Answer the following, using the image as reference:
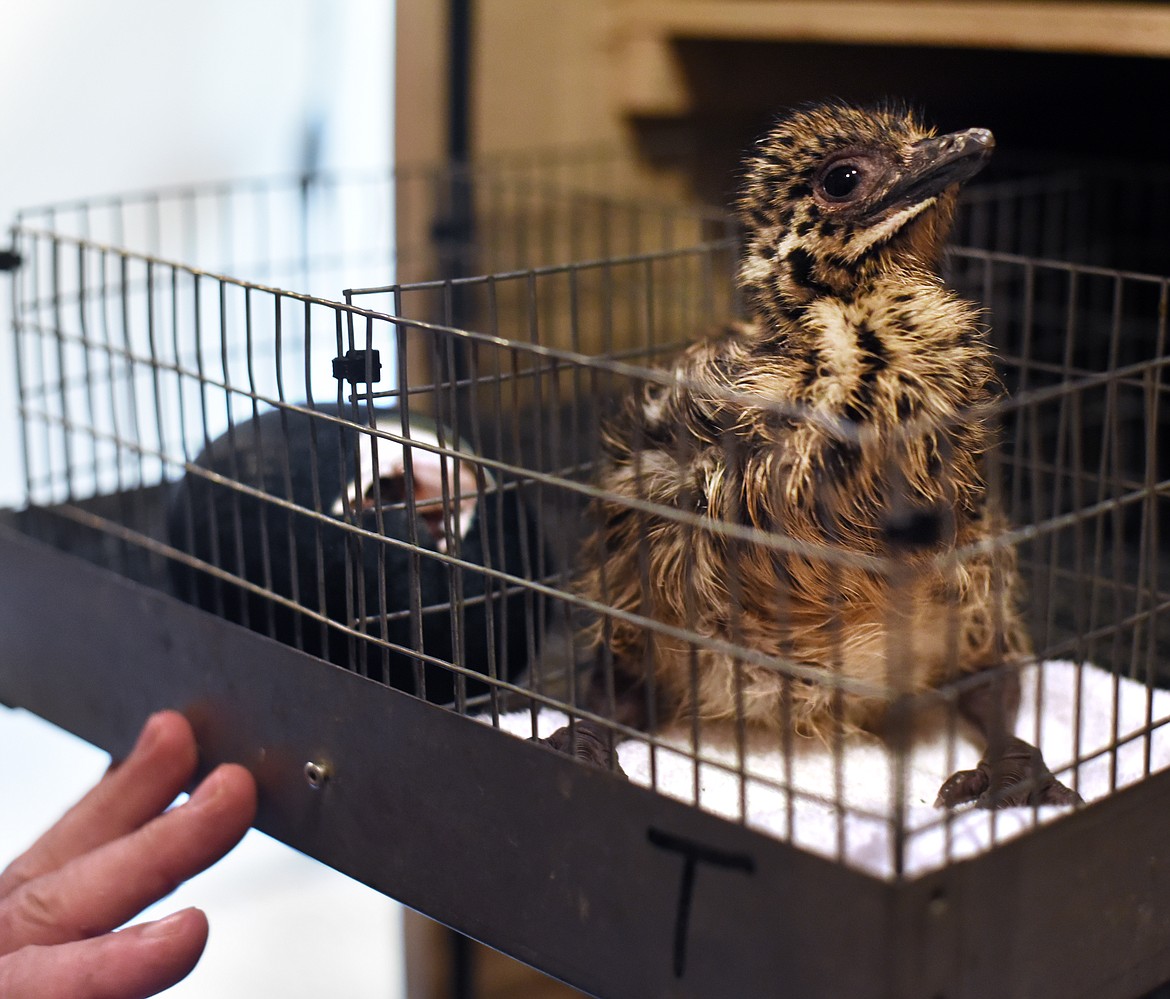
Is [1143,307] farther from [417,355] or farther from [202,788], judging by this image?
[202,788]

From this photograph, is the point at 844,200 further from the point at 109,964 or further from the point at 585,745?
the point at 109,964

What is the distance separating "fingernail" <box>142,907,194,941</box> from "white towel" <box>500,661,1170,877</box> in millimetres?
219

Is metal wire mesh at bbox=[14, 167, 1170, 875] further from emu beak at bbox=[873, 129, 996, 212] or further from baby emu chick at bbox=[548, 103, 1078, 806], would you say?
emu beak at bbox=[873, 129, 996, 212]

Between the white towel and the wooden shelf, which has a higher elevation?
the wooden shelf

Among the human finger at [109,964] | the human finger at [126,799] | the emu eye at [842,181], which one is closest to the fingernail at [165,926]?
the human finger at [109,964]

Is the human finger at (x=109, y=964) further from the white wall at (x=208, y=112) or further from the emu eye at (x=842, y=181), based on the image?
the white wall at (x=208, y=112)

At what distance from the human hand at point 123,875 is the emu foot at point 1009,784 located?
0.42 metres

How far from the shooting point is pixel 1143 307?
1.71 metres

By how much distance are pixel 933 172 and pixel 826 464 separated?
21 cm

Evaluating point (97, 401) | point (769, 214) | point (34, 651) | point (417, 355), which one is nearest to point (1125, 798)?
point (769, 214)

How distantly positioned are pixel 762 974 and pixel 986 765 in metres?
0.23

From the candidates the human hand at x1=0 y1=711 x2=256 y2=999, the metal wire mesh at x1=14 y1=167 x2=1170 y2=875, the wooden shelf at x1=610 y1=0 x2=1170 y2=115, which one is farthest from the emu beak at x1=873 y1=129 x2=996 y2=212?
the human hand at x1=0 y1=711 x2=256 y2=999

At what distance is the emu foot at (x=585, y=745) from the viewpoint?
0.81 meters

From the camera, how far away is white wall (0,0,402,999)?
2133 millimetres
